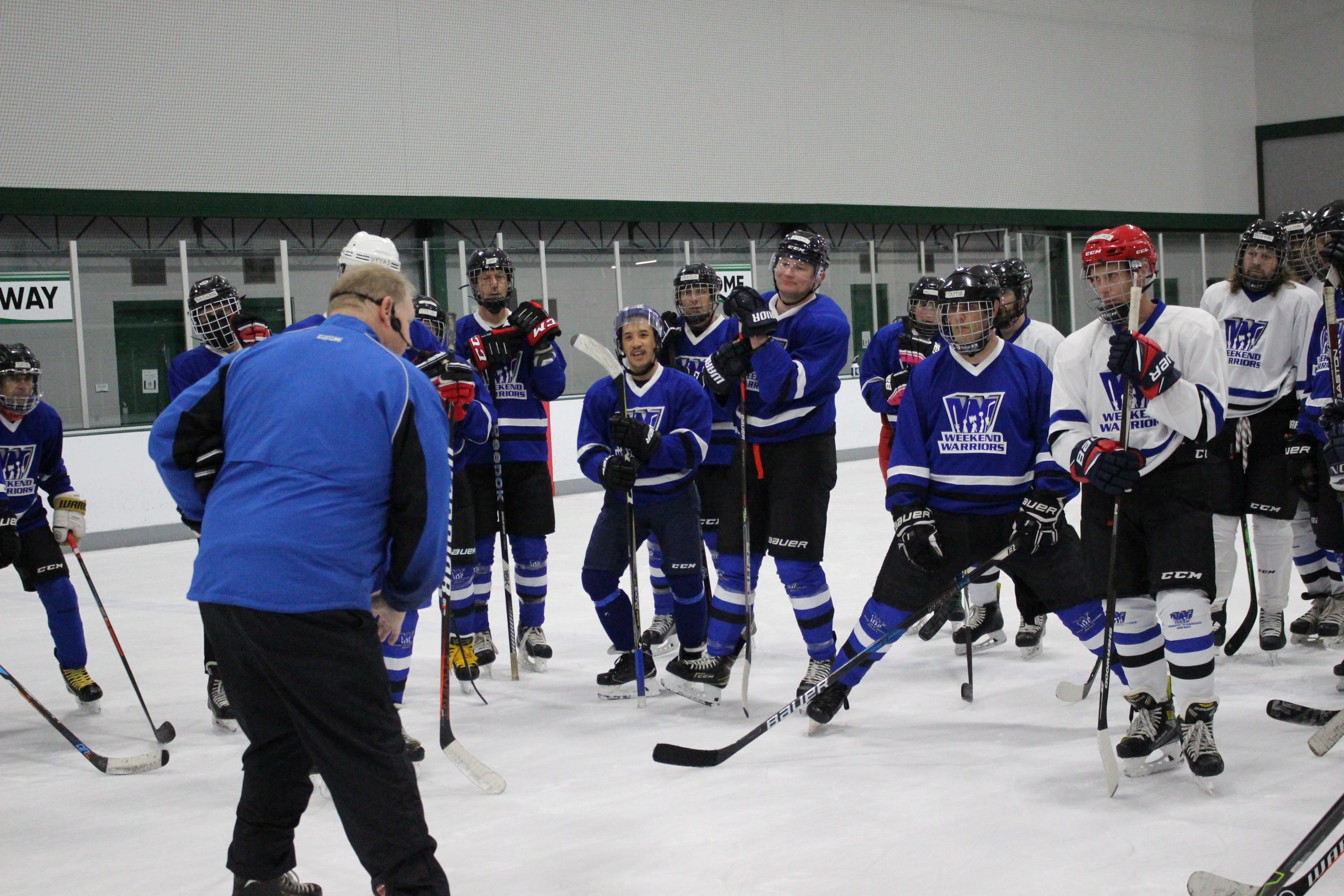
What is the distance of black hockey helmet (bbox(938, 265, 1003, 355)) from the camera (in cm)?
290

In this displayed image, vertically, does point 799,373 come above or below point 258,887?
above

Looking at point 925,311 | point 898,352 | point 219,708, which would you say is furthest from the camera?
point 898,352

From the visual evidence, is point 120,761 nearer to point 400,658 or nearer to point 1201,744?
point 400,658

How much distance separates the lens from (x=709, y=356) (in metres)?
3.96

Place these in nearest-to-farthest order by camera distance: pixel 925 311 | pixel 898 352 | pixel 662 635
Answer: pixel 662 635
pixel 925 311
pixel 898 352

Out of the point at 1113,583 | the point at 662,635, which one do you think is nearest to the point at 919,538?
the point at 1113,583

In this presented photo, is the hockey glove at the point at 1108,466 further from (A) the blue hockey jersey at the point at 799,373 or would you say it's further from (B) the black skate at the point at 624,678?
(B) the black skate at the point at 624,678

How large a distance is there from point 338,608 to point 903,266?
11476mm

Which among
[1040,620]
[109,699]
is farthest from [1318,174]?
[109,699]

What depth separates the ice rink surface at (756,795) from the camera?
2273 millimetres

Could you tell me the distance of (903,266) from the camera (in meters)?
12.6

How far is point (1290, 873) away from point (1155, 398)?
3.59 feet

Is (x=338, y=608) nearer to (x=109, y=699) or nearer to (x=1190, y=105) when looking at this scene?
(x=109, y=699)

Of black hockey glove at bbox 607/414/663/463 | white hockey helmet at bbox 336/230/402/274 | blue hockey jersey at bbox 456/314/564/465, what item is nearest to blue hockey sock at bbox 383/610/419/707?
black hockey glove at bbox 607/414/663/463
